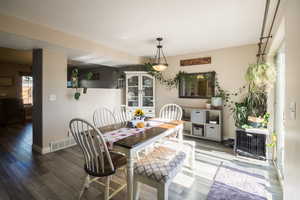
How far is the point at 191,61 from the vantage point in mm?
4164

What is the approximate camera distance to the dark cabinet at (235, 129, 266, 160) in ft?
8.64

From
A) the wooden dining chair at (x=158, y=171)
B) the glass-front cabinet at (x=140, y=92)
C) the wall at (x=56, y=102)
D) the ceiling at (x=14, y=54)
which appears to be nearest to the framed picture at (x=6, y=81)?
the ceiling at (x=14, y=54)

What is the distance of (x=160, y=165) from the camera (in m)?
1.55

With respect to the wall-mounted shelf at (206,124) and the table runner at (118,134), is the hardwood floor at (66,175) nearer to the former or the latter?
the wall-mounted shelf at (206,124)

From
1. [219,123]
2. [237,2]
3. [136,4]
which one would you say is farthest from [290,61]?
[219,123]

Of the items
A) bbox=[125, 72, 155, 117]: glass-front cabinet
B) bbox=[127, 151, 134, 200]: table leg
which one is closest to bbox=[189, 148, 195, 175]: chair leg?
bbox=[127, 151, 134, 200]: table leg

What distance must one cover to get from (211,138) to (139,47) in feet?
9.64

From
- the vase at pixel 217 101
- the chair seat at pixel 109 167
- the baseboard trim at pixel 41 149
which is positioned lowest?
the baseboard trim at pixel 41 149

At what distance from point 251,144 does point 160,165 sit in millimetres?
2146

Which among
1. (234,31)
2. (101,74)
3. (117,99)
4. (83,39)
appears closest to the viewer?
(234,31)

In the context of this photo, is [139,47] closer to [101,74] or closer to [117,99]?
[117,99]

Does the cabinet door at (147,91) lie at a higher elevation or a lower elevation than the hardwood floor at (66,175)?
higher

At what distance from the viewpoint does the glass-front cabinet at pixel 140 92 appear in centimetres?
458

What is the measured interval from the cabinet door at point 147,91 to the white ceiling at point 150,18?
1.52 m
